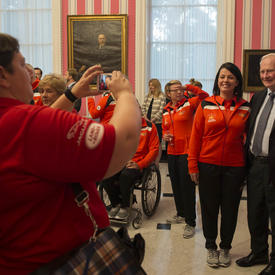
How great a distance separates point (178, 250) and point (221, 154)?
1.11 meters

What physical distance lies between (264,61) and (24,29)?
7304 millimetres

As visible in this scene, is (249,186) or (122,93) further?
(249,186)

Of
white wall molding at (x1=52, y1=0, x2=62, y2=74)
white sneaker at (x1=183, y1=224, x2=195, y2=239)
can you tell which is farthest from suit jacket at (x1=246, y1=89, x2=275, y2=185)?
white wall molding at (x1=52, y1=0, x2=62, y2=74)

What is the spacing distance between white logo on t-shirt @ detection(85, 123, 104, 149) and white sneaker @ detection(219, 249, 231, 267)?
2588mm

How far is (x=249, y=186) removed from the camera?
9.50 ft

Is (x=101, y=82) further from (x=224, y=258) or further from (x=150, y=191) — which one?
(x=150, y=191)

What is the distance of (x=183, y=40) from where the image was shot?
8.10 meters

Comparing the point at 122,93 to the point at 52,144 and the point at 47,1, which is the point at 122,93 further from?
the point at 47,1

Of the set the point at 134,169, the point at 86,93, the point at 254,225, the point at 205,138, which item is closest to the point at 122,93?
the point at 86,93

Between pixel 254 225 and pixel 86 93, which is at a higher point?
pixel 86 93

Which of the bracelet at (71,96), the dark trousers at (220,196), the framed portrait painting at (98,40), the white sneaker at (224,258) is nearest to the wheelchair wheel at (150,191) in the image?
the dark trousers at (220,196)

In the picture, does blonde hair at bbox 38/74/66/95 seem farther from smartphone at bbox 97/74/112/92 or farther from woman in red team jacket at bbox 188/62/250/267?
smartphone at bbox 97/74/112/92

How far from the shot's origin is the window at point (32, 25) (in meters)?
8.32

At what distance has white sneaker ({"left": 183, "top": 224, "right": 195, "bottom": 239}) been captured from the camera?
11.6 feet
